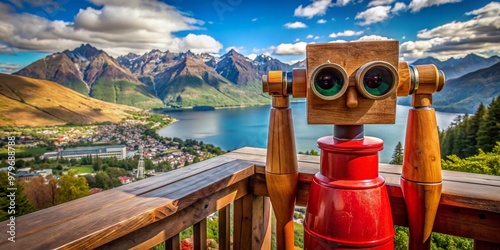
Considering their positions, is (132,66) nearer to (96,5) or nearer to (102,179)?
(96,5)

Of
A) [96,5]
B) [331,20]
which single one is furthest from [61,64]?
[331,20]

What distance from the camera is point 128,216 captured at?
2.80 feet

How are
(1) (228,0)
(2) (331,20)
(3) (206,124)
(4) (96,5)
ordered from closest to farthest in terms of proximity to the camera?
(1) (228,0), (2) (331,20), (3) (206,124), (4) (96,5)

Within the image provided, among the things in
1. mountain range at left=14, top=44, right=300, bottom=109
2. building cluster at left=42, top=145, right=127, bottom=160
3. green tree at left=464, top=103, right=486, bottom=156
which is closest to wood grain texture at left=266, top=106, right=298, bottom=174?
building cluster at left=42, top=145, right=127, bottom=160

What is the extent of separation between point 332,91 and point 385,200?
41 cm

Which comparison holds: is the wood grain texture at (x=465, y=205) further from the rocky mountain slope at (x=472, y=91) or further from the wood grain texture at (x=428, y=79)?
the rocky mountain slope at (x=472, y=91)

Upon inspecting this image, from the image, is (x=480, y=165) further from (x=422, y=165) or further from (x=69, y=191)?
(x=69, y=191)

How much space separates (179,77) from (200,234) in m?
53.1

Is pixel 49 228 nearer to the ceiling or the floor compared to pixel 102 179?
nearer to the ceiling

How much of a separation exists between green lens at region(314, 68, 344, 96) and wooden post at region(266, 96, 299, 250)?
7.5 inches

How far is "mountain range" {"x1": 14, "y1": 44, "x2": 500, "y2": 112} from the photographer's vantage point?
14812 millimetres

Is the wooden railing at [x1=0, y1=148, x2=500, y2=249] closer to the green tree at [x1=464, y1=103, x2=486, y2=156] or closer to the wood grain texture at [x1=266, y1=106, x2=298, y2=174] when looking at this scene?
the wood grain texture at [x1=266, y1=106, x2=298, y2=174]

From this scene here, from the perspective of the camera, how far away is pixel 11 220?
0.79m

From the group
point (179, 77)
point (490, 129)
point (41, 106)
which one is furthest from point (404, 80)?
point (179, 77)
